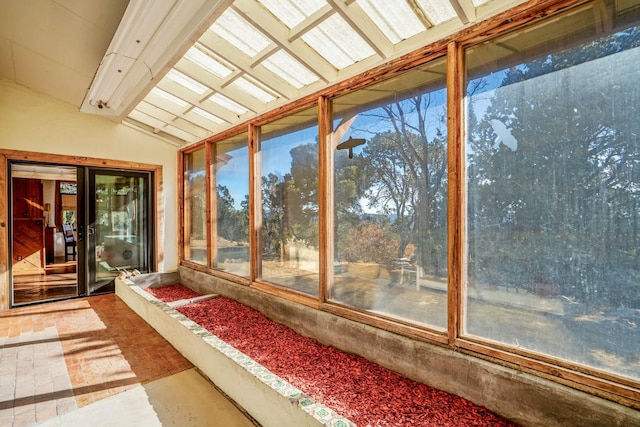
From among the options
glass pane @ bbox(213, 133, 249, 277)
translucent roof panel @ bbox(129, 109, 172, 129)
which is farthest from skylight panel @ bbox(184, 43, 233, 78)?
translucent roof panel @ bbox(129, 109, 172, 129)

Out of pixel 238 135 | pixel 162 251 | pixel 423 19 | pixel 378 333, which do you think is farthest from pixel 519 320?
pixel 162 251

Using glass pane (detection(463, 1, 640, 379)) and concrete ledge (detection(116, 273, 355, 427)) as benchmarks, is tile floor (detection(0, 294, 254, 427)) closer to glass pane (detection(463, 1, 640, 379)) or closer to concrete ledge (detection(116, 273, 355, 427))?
concrete ledge (detection(116, 273, 355, 427))

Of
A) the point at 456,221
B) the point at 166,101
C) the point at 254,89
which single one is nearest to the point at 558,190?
the point at 456,221

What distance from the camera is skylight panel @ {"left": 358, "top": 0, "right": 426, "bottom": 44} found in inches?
81.9

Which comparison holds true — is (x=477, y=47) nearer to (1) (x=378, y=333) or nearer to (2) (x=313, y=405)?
(1) (x=378, y=333)

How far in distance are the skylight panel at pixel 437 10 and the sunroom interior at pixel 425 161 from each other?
0.04ft

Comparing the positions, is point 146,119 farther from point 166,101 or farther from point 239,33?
point 239,33

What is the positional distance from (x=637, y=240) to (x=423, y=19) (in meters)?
1.84

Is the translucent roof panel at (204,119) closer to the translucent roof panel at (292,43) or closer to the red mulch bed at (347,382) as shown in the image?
the translucent roof panel at (292,43)

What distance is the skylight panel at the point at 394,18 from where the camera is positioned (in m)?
2.08

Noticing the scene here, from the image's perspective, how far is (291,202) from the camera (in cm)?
361

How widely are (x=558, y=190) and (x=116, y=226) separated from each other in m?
6.04

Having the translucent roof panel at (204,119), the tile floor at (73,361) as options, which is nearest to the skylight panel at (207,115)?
the translucent roof panel at (204,119)

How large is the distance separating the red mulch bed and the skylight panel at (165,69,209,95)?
8.91 ft
